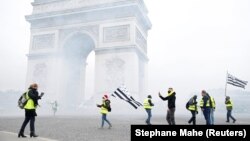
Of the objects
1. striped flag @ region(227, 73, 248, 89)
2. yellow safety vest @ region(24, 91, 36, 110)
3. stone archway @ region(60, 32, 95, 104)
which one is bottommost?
yellow safety vest @ region(24, 91, 36, 110)

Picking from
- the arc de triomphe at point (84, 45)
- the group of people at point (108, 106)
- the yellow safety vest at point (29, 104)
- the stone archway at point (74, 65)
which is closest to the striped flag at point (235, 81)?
the group of people at point (108, 106)

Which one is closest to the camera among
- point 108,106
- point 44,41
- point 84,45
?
point 108,106

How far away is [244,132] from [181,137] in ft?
3.46

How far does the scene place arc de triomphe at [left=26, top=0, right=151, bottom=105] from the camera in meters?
26.0

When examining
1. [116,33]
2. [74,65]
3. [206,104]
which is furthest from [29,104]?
[74,65]

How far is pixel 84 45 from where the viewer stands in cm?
3097

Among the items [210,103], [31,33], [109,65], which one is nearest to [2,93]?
[31,33]

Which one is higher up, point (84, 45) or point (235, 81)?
point (84, 45)

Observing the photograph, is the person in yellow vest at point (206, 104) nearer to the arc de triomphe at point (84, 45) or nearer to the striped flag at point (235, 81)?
the striped flag at point (235, 81)

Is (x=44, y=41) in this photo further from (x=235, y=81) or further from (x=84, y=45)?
(x=235, y=81)

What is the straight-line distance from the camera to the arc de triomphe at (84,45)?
26016 millimetres

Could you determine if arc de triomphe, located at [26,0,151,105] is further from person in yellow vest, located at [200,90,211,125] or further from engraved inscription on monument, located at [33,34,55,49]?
person in yellow vest, located at [200,90,211,125]

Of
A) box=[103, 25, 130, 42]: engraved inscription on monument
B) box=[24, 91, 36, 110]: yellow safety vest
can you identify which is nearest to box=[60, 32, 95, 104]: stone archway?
box=[103, 25, 130, 42]: engraved inscription on monument

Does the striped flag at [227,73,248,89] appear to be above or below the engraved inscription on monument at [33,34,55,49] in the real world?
below
